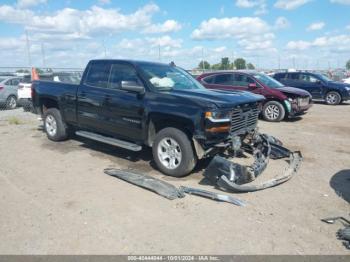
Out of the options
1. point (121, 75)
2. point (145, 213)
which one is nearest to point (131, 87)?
point (121, 75)

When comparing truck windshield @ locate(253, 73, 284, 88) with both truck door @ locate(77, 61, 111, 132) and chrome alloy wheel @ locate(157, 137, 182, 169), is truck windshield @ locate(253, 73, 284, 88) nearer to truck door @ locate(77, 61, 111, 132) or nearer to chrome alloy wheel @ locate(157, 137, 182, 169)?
truck door @ locate(77, 61, 111, 132)

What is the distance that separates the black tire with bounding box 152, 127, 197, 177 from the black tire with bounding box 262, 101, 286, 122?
6952mm

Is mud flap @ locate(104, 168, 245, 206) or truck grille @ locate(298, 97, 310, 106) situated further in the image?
truck grille @ locate(298, 97, 310, 106)

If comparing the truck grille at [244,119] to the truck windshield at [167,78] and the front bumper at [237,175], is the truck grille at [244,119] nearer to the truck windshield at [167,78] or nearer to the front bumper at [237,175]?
the front bumper at [237,175]

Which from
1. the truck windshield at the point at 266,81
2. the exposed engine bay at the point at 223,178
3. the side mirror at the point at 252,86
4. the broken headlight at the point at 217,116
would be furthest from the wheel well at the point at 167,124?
Answer: the truck windshield at the point at 266,81

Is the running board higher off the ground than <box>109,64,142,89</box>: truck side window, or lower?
lower

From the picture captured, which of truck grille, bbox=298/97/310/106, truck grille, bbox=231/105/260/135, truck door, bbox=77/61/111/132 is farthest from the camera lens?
truck grille, bbox=298/97/310/106

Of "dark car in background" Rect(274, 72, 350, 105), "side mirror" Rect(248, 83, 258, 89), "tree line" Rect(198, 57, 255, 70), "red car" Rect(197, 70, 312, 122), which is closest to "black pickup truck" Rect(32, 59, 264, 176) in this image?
"side mirror" Rect(248, 83, 258, 89)

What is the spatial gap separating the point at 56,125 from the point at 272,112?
23.6ft

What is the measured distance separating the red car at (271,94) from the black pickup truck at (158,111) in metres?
5.42

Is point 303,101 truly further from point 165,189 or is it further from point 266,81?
point 165,189

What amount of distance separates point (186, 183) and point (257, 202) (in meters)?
1.20

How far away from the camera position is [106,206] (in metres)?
4.46

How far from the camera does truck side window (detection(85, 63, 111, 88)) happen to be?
21.8 ft
